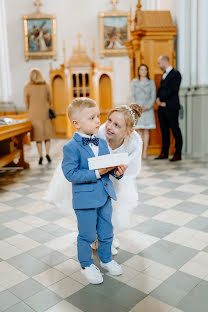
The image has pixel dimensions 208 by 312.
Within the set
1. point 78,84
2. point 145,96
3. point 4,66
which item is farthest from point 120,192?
point 4,66

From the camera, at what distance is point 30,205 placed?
12.5 feet

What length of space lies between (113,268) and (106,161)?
0.78m

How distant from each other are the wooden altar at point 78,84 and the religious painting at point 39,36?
90cm

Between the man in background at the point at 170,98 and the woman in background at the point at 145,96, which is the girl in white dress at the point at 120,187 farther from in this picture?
the woman in background at the point at 145,96

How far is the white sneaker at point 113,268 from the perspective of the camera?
85.6 inches

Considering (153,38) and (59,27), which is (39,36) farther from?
(153,38)

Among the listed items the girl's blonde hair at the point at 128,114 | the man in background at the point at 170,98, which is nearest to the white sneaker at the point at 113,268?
the girl's blonde hair at the point at 128,114

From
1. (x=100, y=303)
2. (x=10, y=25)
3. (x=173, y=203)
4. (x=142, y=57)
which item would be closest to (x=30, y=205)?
(x=173, y=203)

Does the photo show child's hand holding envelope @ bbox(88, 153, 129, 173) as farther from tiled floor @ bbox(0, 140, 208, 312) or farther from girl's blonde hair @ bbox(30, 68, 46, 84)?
girl's blonde hair @ bbox(30, 68, 46, 84)

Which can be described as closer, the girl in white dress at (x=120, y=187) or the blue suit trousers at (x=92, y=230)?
the blue suit trousers at (x=92, y=230)

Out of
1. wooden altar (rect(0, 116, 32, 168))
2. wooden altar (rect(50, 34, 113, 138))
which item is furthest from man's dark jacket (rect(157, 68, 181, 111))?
wooden altar (rect(50, 34, 113, 138))

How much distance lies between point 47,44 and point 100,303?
11.6m

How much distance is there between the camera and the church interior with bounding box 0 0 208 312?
6.63 feet

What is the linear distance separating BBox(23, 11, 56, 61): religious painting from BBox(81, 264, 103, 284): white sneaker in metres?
11.1
